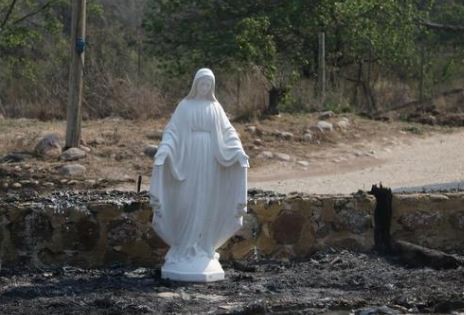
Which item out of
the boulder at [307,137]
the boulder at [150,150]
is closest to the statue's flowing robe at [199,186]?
the boulder at [150,150]

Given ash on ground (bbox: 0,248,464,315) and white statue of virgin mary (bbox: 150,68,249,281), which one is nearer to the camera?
ash on ground (bbox: 0,248,464,315)

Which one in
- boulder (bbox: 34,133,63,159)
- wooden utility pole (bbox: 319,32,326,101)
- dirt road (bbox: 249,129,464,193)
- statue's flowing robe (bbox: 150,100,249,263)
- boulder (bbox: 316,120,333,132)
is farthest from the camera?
wooden utility pole (bbox: 319,32,326,101)

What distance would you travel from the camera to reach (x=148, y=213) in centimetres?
1105

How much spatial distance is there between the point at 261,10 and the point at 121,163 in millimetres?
9286

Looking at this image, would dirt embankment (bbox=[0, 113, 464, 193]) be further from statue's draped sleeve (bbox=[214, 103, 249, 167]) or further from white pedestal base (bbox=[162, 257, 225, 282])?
white pedestal base (bbox=[162, 257, 225, 282])

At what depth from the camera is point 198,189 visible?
34.4ft

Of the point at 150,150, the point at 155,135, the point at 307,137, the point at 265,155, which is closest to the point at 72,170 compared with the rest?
the point at 150,150

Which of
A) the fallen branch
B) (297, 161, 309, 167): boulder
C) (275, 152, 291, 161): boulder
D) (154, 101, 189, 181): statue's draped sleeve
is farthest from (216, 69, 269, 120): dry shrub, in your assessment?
(154, 101, 189, 181): statue's draped sleeve

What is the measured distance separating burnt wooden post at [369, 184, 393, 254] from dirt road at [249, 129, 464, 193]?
5.14 m

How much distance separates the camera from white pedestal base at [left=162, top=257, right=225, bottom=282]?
33.7ft

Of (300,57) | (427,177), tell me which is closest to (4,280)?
Answer: (427,177)

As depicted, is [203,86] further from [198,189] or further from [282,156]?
[282,156]

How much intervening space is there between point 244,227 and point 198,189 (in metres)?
1.02

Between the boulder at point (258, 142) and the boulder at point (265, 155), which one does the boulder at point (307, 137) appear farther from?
the boulder at point (265, 155)
